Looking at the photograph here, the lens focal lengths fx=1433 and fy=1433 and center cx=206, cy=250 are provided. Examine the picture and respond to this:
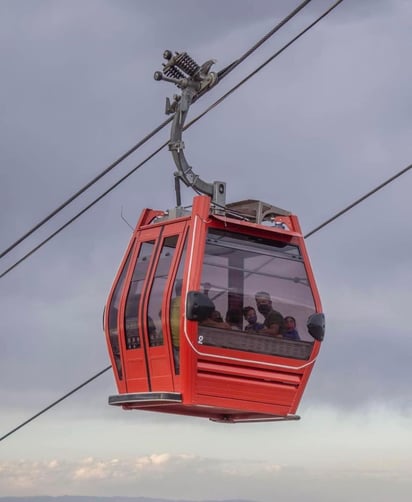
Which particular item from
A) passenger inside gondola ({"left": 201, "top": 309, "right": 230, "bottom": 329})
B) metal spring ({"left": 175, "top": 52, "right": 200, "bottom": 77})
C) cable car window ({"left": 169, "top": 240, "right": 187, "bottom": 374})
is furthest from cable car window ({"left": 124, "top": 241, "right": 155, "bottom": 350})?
metal spring ({"left": 175, "top": 52, "right": 200, "bottom": 77})

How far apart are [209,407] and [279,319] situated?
1.80 m

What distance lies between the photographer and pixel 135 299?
22781mm

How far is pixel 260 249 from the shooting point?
2289 centimetres

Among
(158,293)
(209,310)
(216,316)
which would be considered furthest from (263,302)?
(158,293)

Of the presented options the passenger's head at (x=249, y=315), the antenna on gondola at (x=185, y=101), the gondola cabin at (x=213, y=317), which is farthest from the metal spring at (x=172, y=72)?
the passenger's head at (x=249, y=315)

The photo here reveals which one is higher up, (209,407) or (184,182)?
(184,182)

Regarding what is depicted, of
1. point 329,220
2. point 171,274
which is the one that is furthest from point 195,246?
point 329,220

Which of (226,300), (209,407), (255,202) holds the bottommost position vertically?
(209,407)

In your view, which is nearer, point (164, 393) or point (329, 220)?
point (164, 393)

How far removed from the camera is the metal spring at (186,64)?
23.3 meters

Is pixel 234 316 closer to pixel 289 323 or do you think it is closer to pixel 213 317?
pixel 213 317

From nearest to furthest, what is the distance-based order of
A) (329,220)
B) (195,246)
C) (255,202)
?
(195,246), (255,202), (329,220)

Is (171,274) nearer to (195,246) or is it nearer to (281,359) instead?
(195,246)

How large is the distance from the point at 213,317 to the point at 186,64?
4343 mm
